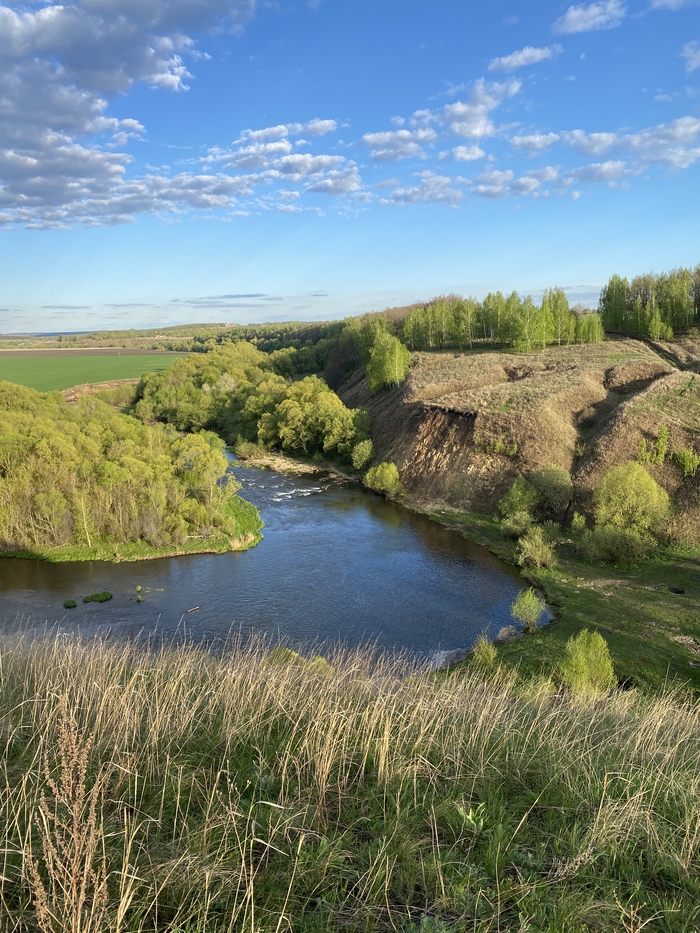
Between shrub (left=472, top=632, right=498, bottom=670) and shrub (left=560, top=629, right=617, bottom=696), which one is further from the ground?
shrub (left=560, top=629, right=617, bottom=696)

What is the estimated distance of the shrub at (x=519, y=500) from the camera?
133ft

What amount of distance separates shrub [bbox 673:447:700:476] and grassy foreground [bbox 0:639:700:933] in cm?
3962

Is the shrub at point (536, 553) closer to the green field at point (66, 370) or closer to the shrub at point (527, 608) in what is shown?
the shrub at point (527, 608)

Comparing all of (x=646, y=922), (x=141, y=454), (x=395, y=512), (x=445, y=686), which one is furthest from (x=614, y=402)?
(x=646, y=922)

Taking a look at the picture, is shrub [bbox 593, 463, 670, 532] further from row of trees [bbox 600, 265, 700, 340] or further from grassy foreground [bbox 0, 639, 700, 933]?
row of trees [bbox 600, 265, 700, 340]

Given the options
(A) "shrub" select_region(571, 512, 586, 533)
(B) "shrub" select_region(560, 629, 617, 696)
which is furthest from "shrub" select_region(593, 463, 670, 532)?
(B) "shrub" select_region(560, 629, 617, 696)

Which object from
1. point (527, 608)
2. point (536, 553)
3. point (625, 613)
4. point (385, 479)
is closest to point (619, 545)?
point (536, 553)

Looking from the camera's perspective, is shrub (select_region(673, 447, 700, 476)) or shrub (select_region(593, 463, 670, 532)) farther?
shrub (select_region(673, 447, 700, 476))

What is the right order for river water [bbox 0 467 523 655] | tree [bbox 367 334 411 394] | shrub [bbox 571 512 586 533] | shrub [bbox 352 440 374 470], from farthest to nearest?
tree [bbox 367 334 411 394] → shrub [bbox 352 440 374 470] → shrub [bbox 571 512 586 533] → river water [bbox 0 467 523 655]

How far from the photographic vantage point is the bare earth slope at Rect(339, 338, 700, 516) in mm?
44812

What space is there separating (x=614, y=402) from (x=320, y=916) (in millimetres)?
57794

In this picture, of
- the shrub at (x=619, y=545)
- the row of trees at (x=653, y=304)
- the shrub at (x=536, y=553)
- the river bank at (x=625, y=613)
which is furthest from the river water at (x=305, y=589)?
the row of trees at (x=653, y=304)

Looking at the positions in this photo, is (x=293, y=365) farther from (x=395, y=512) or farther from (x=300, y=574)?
(x=300, y=574)

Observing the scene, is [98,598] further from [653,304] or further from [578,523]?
[653,304]
